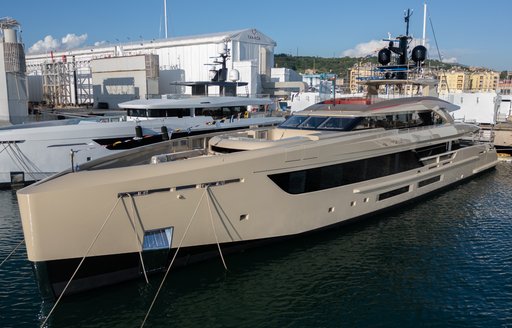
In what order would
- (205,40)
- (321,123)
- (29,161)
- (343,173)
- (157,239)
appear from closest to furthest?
1. (157,239)
2. (343,173)
3. (321,123)
4. (29,161)
5. (205,40)

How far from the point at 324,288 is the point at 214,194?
3.08 metres

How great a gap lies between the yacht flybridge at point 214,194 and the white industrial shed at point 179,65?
90.0 feet

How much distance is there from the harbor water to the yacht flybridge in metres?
0.49

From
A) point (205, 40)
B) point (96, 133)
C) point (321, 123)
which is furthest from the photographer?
point (205, 40)

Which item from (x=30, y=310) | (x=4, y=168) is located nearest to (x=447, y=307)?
(x=30, y=310)

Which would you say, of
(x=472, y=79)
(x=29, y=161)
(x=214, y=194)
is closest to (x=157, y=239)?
(x=214, y=194)

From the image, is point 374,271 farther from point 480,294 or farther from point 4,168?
point 4,168

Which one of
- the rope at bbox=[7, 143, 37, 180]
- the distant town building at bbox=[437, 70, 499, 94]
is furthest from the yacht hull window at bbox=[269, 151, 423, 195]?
the distant town building at bbox=[437, 70, 499, 94]

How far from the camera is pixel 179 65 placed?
44.8m

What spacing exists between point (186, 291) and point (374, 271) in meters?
4.31

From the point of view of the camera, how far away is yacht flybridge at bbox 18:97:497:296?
7.74 metres

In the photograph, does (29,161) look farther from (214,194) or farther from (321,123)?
(321,123)

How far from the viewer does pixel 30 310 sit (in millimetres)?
7891

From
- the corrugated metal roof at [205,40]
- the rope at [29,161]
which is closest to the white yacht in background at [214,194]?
the rope at [29,161]
